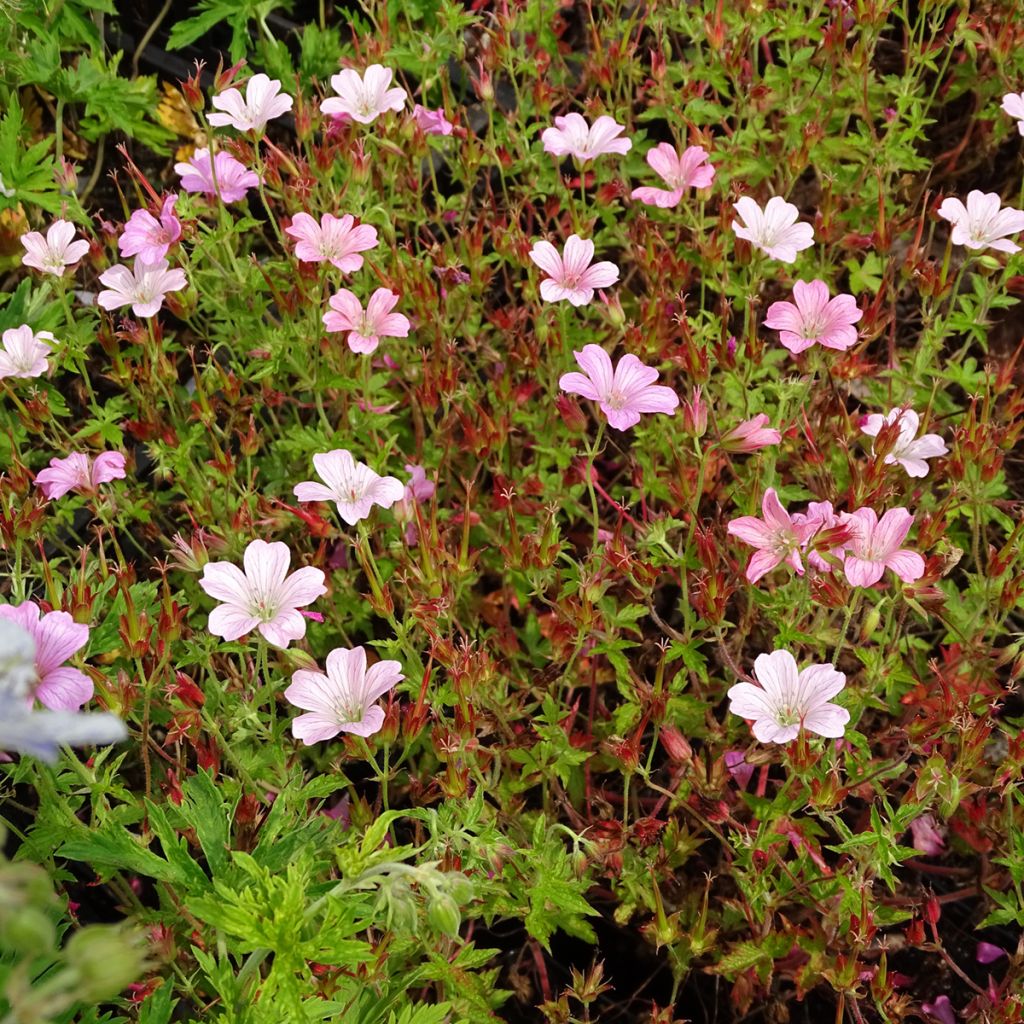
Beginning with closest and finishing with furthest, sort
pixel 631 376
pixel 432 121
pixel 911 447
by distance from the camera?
pixel 631 376 → pixel 911 447 → pixel 432 121

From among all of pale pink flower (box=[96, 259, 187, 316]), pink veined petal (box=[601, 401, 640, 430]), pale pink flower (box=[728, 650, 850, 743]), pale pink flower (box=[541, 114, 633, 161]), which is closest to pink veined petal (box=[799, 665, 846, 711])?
pale pink flower (box=[728, 650, 850, 743])

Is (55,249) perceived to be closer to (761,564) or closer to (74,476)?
(74,476)

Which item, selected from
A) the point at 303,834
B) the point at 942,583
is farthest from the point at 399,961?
the point at 942,583

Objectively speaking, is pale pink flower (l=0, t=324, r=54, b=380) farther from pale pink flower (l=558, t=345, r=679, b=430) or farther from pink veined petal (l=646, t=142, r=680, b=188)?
pink veined petal (l=646, t=142, r=680, b=188)

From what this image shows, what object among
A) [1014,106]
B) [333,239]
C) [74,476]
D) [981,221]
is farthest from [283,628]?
[1014,106]

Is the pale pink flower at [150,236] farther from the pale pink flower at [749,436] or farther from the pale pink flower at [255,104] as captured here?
the pale pink flower at [749,436]
